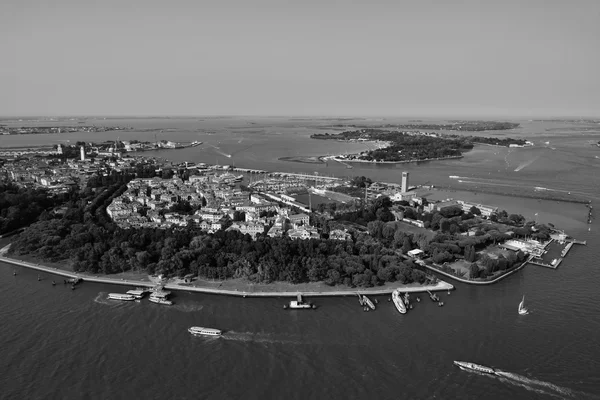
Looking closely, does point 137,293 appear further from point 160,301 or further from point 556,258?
point 556,258

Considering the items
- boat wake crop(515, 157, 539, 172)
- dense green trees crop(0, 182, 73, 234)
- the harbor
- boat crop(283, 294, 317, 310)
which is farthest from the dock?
dense green trees crop(0, 182, 73, 234)

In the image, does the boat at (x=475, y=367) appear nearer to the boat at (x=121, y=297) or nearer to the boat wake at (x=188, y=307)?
the boat wake at (x=188, y=307)

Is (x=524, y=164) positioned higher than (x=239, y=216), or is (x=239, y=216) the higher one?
(x=524, y=164)

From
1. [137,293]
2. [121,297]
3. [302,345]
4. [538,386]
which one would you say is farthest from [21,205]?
[538,386]

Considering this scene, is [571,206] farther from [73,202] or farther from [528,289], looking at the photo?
[73,202]

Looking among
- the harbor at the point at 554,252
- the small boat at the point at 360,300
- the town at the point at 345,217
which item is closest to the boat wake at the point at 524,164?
the town at the point at 345,217

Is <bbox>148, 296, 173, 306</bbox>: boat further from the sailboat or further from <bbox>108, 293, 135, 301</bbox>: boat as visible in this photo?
the sailboat
